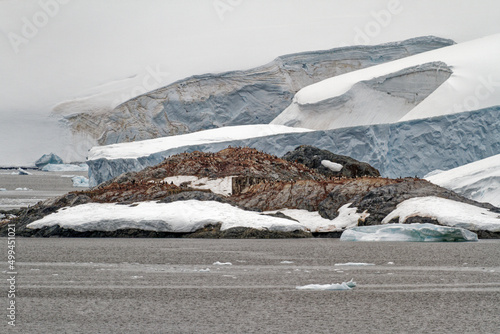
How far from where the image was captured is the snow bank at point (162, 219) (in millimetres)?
13031

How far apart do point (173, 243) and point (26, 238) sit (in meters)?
2.61

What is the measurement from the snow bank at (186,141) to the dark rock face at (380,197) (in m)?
12.4

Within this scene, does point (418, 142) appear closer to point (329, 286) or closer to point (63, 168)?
point (329, 286)

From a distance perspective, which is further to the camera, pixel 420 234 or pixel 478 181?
pixel 478 181

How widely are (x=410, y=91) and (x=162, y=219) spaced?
18979 mm

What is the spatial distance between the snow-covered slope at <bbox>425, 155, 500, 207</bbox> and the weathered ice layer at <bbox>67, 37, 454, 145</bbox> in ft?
76.6

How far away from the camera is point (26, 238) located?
1265 centimetres

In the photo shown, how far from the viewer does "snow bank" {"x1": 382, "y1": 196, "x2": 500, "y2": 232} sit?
42.7ft

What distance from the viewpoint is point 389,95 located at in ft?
99.0

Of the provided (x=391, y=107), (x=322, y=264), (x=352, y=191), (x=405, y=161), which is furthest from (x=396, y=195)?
(x=391, y=107)

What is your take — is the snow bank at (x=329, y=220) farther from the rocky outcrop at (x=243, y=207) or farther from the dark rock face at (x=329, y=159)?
the dark rock face at (x=329, y=159)

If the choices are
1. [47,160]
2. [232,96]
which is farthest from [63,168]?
[232,96]

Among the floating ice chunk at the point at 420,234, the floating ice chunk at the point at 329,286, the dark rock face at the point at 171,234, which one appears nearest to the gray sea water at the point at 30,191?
the dark rock face at the point at 171,234

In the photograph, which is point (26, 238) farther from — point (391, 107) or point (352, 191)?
point (391, 107)
